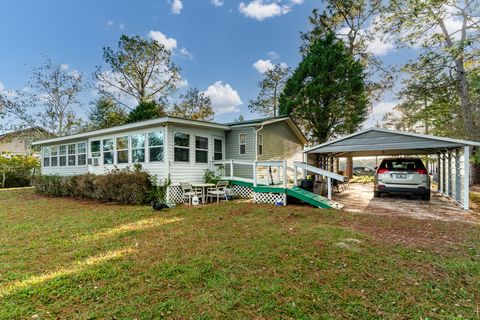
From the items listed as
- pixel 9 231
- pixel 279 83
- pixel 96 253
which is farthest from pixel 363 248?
pixel 279 83

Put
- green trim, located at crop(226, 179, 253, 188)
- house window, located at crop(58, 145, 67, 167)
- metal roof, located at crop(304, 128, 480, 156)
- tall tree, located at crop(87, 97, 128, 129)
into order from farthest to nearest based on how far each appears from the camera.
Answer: tall tree, located at crop(87, 97, 128, 129) < house window, located at crop(58, 145, 67, 167) < green trim, located at crop(226, 179, 253, 188) < metal roof, located at crop(304, 128, 480, 156)

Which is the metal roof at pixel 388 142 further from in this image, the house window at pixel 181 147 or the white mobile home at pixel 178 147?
the house window at pixel 181 147

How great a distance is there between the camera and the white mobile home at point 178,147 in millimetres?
9953

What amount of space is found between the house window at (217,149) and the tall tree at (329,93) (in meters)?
7.83

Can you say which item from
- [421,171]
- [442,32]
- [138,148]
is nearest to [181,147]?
[138,148]

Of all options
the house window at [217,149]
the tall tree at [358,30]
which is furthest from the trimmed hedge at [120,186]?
the tall tree at [358,30]

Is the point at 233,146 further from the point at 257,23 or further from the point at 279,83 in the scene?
the point at 279,83

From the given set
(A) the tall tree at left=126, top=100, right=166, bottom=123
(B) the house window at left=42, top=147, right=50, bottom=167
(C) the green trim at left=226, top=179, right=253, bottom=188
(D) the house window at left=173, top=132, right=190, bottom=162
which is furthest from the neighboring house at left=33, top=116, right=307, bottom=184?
(A) the tall tree at left=126, top=100, right=166, bottom=123

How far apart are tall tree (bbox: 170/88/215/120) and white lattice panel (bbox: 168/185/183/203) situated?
57.2 ft

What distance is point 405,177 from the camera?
29.6 feet

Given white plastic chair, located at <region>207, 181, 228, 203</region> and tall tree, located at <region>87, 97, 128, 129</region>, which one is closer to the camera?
white plastic chair, located at <region>207, 181, 228, 203</region>

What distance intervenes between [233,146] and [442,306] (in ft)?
34.1

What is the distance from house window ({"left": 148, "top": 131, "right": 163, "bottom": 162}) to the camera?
32.8 feet

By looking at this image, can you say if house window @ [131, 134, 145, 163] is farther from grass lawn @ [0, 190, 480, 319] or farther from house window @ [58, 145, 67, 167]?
house window @ [58, 145, 67, 167]
